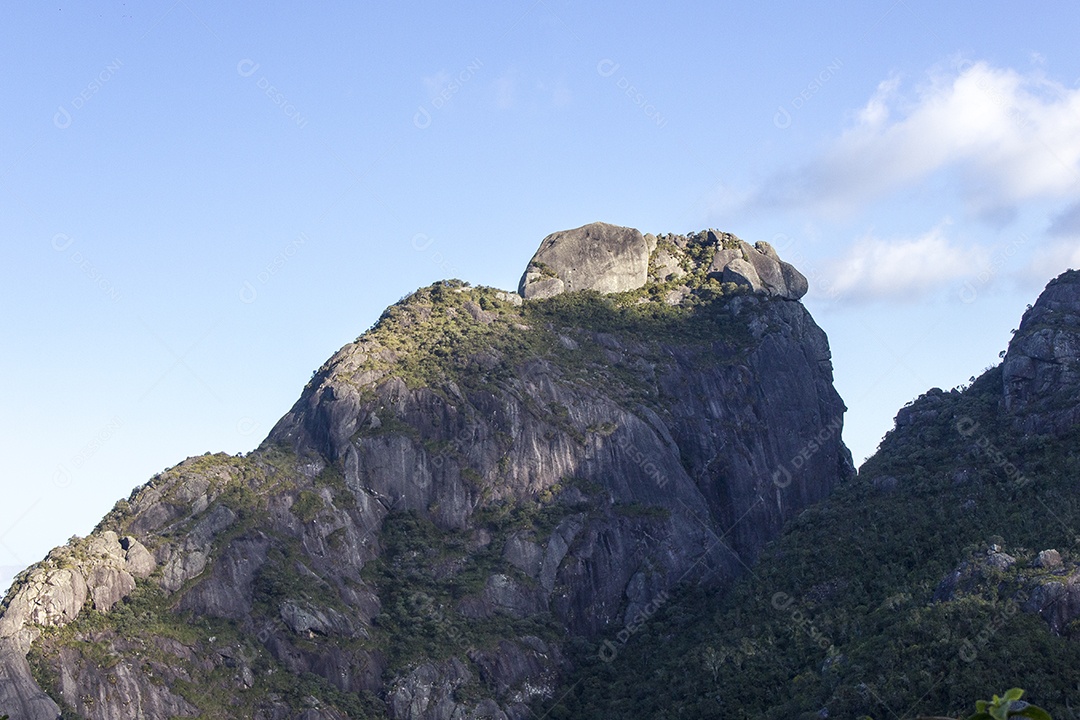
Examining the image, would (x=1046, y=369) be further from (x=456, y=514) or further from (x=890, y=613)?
(x=456, y=514)

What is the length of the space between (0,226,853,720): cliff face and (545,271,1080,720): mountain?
6584 millimetres

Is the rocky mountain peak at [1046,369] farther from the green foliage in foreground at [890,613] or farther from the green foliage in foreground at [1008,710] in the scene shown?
the green foliage in foreground at [1008,710]

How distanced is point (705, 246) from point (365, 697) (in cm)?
7166

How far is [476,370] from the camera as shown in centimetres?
12019

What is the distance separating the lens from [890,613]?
288 feet

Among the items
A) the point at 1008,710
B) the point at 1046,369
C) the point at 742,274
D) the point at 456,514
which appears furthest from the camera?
the point at 742,274

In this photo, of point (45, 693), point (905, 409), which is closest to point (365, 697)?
point (45, 693)

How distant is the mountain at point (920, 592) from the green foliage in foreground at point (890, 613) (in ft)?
0.45

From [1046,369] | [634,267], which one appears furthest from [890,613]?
[634,267]

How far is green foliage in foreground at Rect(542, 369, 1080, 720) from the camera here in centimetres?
Answer: 7731

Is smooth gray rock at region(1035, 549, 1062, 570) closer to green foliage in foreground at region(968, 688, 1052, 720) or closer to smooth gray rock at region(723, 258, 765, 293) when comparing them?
smooth gray rock at region(723, 258, 765, 293)

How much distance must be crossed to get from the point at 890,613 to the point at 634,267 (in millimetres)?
61569

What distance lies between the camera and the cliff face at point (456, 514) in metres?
92.4

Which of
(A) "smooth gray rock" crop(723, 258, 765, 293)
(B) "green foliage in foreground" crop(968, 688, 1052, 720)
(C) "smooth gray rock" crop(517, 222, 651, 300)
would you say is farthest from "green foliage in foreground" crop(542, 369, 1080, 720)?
(B) "green foliage in foreground" crop(968, 688, 1052, 720)
